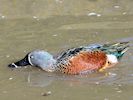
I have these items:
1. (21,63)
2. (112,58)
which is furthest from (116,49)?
(21,63)

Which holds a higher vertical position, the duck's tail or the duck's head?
the duck's tail

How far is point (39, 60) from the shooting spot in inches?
302

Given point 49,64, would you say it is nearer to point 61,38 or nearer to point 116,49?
point 116,49

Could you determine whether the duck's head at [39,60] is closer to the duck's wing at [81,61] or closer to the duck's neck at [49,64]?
the duck's neck at [49,64]

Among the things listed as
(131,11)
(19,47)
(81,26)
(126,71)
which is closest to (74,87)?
(126,71)

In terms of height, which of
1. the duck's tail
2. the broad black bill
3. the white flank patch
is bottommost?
the broad black bill

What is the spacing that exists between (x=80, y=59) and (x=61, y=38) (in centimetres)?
160

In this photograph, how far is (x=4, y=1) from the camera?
11.5 m

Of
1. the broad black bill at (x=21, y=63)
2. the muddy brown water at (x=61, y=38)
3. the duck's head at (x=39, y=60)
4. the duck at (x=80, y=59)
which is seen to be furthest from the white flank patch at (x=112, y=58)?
the broad black bill at (x=21, y=63)

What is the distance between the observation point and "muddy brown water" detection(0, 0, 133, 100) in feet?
22.8

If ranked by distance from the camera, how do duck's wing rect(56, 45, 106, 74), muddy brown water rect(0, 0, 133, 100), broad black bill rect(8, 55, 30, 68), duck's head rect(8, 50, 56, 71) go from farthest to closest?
broad black bill rect(8, 55, 30, 68) → duck's head rect(8, 50, 56, 71) → duck's wing rect(56, 45, 106, 74) → muddy brown water rect(0, 0, 133, 100)

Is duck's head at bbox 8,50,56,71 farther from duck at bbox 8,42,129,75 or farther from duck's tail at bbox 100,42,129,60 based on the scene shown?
duck's tail at bbox 100,42,129,60

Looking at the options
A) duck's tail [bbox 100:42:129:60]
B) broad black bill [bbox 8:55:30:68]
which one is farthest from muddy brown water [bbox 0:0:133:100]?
duck's tail [bbox 100:42:129:60]

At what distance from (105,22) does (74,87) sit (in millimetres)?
2951
